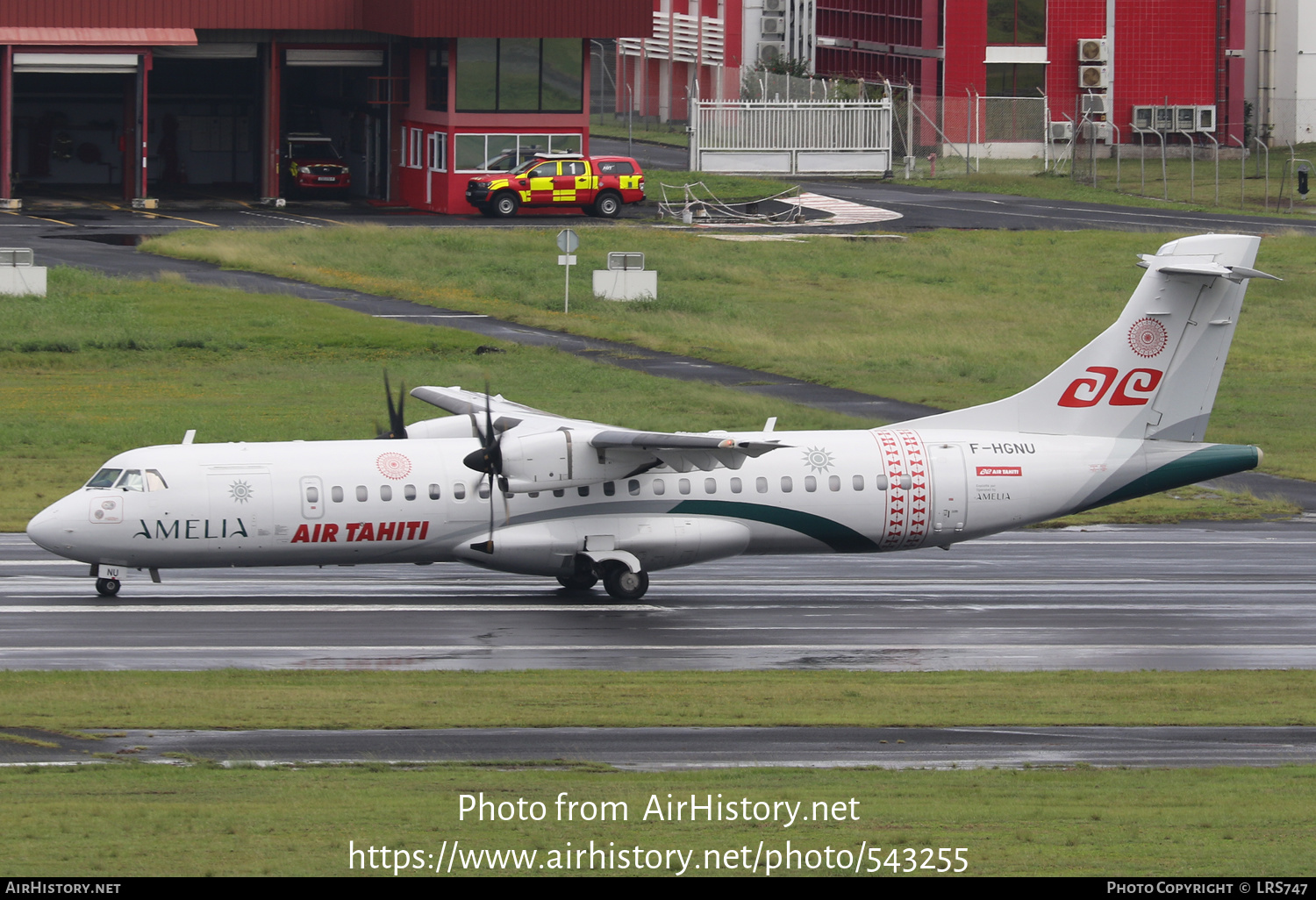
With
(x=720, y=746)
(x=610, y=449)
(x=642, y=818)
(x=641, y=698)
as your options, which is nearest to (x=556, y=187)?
(x=610, y=449)

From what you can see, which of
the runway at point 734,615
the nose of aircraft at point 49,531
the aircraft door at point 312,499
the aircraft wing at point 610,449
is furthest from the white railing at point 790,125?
the nose of aircraft at point 49,531

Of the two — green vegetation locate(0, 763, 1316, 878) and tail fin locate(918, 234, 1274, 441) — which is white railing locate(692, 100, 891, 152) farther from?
green vegetation locate(0, 763, 1316, 878)

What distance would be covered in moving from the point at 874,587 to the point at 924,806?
572 inches

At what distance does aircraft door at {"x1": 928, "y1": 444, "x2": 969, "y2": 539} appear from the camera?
3006 cm

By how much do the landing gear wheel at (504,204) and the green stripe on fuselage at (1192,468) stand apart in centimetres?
4772

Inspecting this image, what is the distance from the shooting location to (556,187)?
75125 millimetres

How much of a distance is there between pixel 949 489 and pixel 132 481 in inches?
550

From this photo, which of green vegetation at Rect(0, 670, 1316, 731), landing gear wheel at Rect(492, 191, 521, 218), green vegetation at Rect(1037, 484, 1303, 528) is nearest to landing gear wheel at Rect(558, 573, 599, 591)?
green vegetation at Rect(0, 670, 1316, 731)

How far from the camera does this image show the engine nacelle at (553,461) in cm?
2814

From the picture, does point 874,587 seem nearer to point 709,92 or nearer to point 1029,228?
point 1029,228

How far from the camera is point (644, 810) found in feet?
55.2

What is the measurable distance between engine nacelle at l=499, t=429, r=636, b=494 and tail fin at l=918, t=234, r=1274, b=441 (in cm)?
622

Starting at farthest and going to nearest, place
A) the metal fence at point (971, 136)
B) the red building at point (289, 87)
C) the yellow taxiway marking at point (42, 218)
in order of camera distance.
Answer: the metal fence at point (971, 136)
the red building at point (289, 87)
the yellow taxiway marking at point (42, 218)

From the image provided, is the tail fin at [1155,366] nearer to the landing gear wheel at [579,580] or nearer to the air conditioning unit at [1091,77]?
the landing gear wheel at [579,580]
